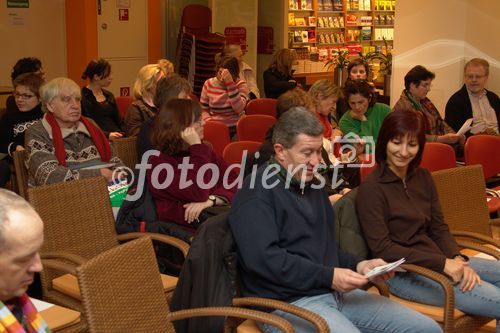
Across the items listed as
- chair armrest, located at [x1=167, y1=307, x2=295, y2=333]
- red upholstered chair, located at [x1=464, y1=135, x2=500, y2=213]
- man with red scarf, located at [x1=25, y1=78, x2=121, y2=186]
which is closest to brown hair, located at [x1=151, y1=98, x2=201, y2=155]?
man with red scarf, located at [x1=25, y1=78, x2=121, y2=186]

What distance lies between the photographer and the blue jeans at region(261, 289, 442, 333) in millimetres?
3205

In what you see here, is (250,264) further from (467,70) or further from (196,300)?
(467,70)

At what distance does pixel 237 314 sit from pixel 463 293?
4.32 feet

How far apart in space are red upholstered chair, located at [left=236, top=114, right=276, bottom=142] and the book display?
20.3 feet

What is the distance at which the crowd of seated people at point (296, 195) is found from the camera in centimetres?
327

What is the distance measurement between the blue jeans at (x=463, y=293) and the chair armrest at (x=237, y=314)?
3.45 ft

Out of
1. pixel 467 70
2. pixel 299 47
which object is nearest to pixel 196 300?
pixel 467 70

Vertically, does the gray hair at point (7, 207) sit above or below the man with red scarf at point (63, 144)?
above

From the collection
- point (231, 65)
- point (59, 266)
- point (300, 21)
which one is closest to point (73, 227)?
point (59, 266)

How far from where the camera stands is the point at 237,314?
9.89 ft

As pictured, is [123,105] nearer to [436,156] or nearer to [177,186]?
[436,156]

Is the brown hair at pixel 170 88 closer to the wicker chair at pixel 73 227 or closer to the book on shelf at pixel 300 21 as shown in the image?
the wicker chair at pixel 73 227

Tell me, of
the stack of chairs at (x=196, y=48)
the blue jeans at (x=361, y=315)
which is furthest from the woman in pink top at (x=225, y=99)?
the blue jeans at (x=361, y=315)

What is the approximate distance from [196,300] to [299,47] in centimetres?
1057
